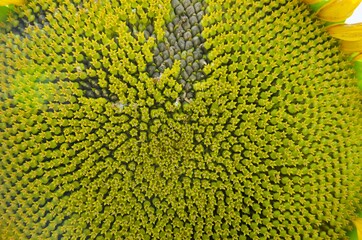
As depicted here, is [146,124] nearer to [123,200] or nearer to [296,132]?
[123,200]

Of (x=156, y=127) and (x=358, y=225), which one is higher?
(x=156, y=127)

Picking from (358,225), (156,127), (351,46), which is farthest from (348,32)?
(156,127)

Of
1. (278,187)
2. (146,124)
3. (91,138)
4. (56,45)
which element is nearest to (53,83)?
(56,45)

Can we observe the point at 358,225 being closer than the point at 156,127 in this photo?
No

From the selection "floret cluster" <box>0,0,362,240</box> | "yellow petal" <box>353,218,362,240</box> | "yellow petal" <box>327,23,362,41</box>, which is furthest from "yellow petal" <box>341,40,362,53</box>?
"yellow petal" <box>353,218,362,240</box>

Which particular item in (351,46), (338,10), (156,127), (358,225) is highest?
(338,10)

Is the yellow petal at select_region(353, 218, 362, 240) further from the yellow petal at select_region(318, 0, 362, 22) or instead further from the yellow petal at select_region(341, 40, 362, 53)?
the yellow petal at select_region(318, 0, 362, 22)

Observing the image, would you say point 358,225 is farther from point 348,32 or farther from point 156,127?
point 156,127
